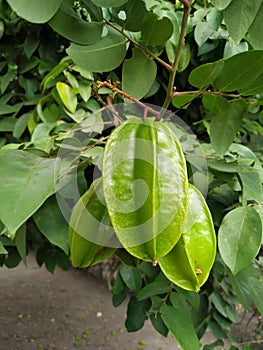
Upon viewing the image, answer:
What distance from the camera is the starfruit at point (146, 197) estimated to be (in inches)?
14.7

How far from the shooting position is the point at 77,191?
677 mm

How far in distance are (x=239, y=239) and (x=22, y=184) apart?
0.92ft

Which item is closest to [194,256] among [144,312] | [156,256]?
[156,256]

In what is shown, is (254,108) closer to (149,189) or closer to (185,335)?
(185,335)

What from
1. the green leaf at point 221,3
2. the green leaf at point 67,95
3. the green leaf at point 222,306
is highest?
the green leaf at point 221,3

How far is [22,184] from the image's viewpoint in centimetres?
42

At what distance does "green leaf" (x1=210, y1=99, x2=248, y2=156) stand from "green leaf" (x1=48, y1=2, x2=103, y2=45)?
0.69 ft

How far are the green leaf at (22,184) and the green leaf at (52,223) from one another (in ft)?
0.50

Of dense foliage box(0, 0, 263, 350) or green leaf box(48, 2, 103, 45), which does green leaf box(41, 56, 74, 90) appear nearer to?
dense foliage box(0, 0, 263, 350)

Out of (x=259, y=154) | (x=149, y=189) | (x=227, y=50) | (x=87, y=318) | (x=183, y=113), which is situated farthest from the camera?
(x=87, y=318)

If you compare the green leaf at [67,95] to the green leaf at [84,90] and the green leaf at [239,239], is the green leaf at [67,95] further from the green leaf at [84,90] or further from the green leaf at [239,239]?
the green leaf at [239,239]

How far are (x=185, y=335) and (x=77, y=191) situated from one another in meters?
0.30

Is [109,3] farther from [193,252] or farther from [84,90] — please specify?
[84,90]

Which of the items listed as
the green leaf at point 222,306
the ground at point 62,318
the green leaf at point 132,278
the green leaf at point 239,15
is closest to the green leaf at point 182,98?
the green leaf at point 239,15
